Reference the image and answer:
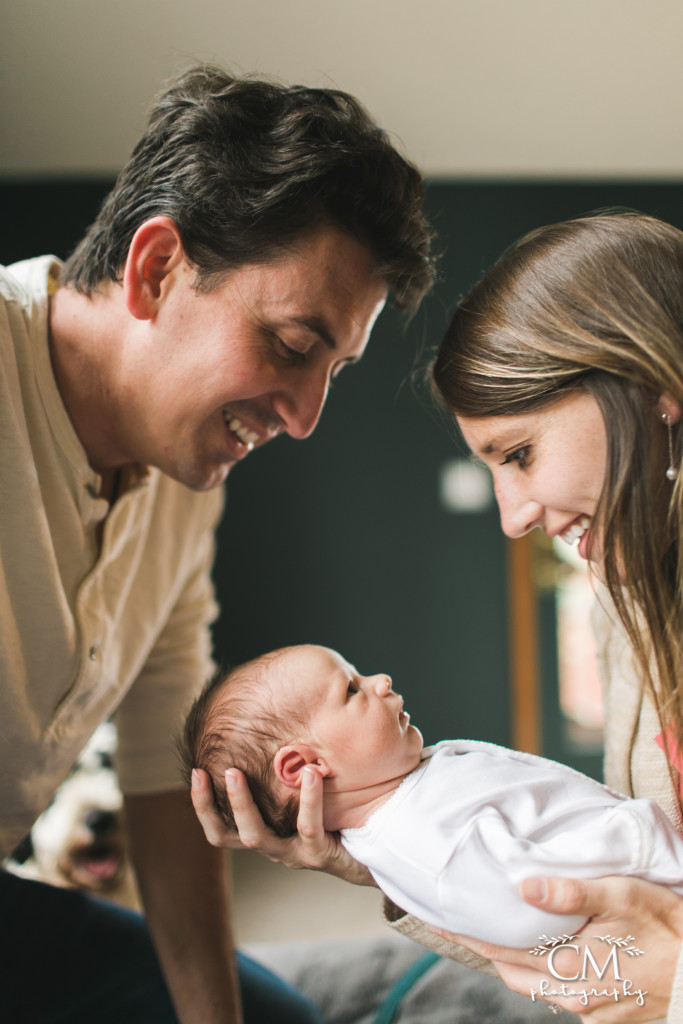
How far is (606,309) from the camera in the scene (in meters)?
Answer: 0.80

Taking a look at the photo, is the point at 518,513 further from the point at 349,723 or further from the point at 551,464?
the point at 349,723

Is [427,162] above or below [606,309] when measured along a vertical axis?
above

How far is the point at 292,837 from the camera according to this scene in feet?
2.85

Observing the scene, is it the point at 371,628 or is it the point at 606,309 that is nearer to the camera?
the point at 606,309

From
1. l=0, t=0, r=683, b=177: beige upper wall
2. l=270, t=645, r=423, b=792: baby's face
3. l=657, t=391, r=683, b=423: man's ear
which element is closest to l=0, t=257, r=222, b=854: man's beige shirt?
l=0, t=0, r=683, b=177: beige upper wall

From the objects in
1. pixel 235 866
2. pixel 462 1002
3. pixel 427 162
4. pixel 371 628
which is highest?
pixel 427 162

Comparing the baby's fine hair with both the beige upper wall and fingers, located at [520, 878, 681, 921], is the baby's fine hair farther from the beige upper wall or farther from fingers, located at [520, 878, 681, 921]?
the beige upper wall

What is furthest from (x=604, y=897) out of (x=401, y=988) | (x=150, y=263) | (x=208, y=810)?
(x=150, y=263)

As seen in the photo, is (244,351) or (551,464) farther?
(244,351)

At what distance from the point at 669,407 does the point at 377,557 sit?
7.64ft

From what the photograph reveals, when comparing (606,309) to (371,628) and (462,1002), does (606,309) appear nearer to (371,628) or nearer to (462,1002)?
(462,1002)

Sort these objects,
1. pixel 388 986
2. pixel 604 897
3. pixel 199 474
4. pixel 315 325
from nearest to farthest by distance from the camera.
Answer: pixel 604 897, pixel 315 325, pixel 199 474, pixel 388 986

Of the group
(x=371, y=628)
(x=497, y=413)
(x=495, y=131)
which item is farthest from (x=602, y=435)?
(x=371, y=628)

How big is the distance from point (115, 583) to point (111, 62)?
2.44 feet
